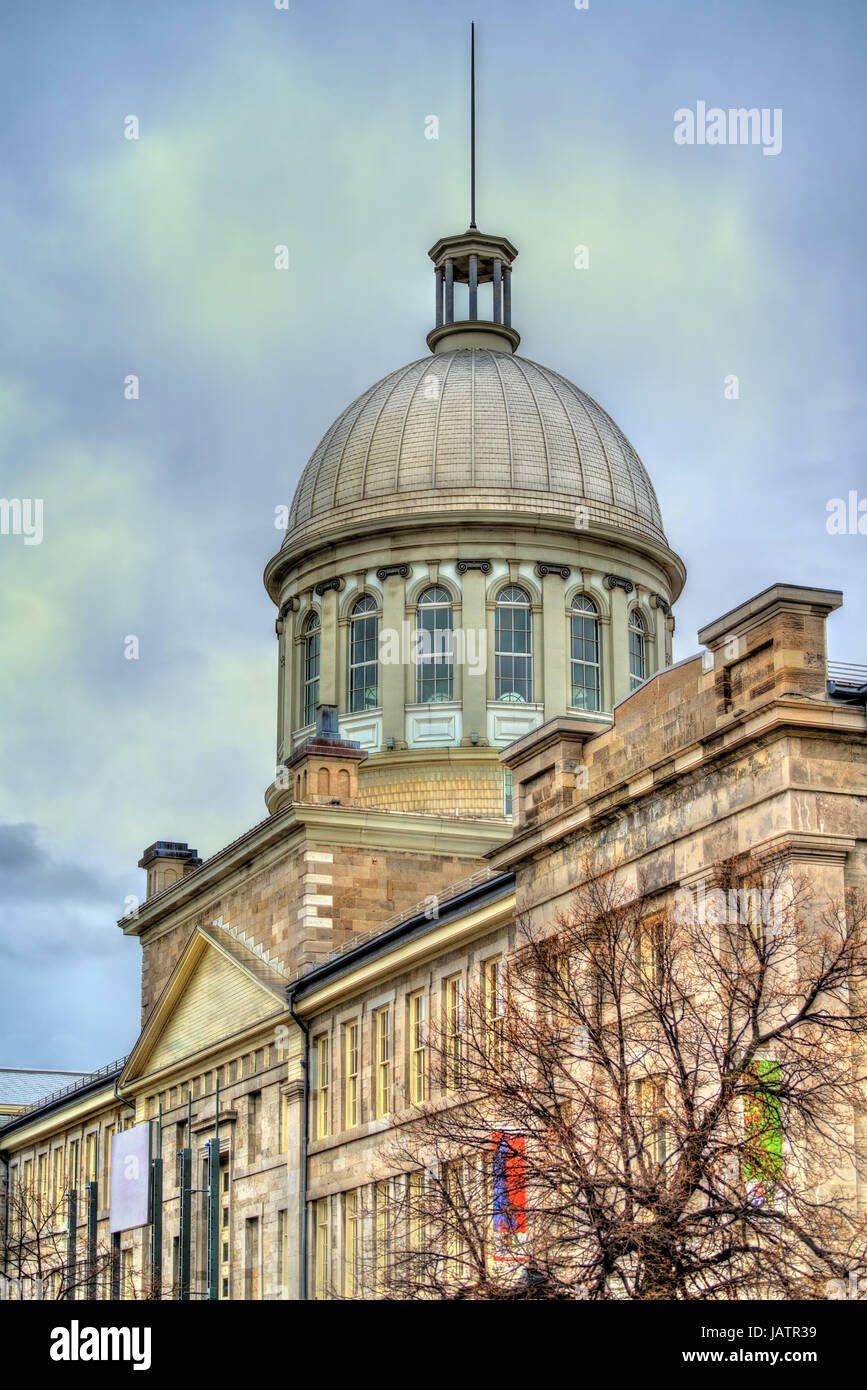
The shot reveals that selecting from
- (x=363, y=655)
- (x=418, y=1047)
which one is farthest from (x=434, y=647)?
(x=418, y=1047)

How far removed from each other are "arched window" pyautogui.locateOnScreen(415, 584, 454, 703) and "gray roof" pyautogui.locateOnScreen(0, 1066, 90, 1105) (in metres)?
43.8

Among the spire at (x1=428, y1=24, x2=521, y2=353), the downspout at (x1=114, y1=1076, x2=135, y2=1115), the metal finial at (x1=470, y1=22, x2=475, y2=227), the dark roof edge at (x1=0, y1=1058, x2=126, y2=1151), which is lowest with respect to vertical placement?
the downspout at (x1=114, y1=1076, x2=135, y2=1115)

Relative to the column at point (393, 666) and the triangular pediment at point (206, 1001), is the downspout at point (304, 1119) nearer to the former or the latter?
the triangular pediment at point (206, 1001)

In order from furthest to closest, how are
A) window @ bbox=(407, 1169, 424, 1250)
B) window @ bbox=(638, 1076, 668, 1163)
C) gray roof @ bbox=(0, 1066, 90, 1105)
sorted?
gray roof @ bbox=(0, 1066, 90, 1105)
window @ bbox=(407, 1169, 424, 1250)
window @ bbox=(638, 1076, 668, 1163)

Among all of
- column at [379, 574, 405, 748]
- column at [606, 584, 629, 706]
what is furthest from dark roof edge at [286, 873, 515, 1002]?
column at [606, 584, 629, 706]

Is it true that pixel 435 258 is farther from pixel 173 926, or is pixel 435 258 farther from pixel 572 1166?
pixel 572 1166

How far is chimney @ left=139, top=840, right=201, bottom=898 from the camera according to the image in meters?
68.8

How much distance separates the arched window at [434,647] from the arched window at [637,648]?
560cm

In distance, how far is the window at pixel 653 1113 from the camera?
29.0 m

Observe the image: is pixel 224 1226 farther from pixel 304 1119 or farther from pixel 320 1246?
pixel 320 1246

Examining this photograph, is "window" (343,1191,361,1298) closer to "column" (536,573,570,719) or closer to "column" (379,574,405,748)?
"column" (379,574,405,748)

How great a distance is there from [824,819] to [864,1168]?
4784mm

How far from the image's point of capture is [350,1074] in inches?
2048

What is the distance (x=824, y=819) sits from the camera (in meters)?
33.3
